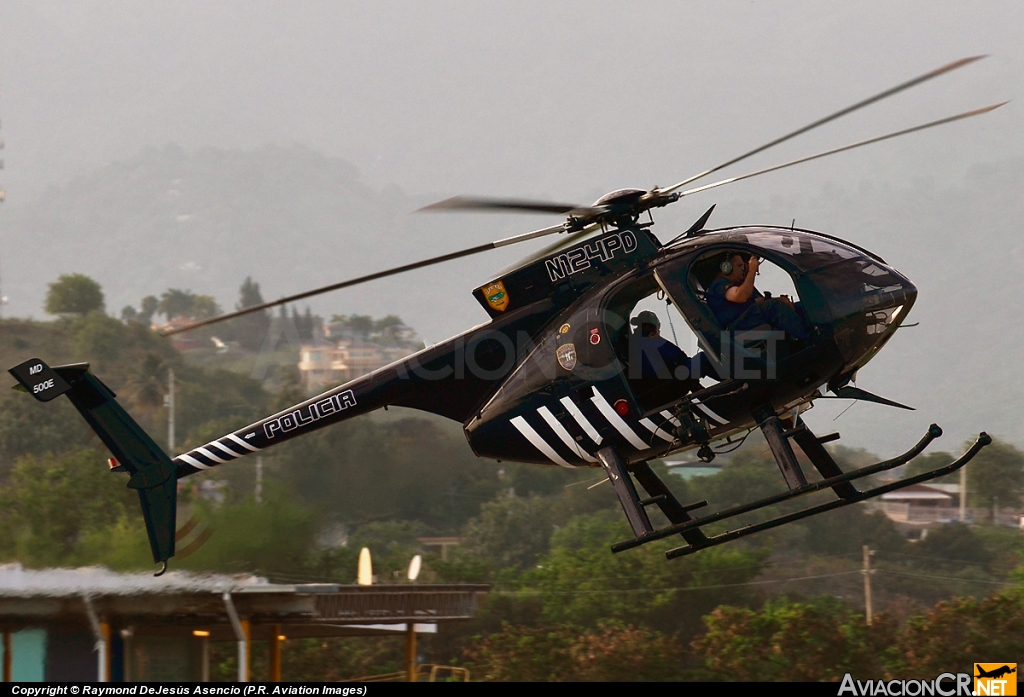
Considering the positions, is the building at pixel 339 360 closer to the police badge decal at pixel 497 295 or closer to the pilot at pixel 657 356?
the police badge decal at pixel 497 295

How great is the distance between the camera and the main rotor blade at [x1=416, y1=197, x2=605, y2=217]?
7734 mm

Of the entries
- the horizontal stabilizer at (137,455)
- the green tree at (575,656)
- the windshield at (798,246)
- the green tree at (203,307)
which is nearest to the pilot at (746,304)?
the windshield at (798,246)

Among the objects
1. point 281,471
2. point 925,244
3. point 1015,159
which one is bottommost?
point 281,471

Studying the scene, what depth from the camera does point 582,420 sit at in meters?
8.76

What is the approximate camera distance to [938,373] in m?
71.8

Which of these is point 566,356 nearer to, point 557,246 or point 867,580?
point 557,246

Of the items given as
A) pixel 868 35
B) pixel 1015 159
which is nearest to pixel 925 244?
pixel 1015 159

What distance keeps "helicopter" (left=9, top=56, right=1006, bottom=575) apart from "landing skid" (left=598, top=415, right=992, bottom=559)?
0.02 meters

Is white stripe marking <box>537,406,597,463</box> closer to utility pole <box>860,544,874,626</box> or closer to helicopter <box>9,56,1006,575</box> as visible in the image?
helicopter <box>9,56,1006,575</box>

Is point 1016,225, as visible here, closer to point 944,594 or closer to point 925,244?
point 925,244

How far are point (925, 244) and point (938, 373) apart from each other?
22.1 metres

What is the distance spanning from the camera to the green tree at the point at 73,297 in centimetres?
6475

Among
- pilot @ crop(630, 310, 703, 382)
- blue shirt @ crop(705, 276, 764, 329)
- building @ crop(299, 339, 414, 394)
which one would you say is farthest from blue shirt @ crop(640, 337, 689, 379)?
building @ crop(299, 339, 414, 394)

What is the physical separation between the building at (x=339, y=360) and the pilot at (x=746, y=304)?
1653 inches
